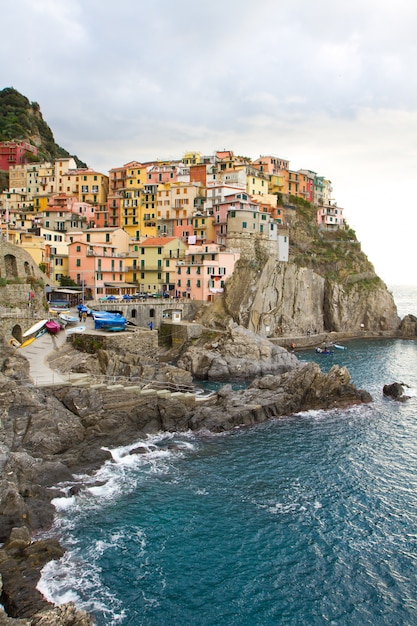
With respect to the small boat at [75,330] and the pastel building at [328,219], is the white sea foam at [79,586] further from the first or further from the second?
the pastel building at [328,219]

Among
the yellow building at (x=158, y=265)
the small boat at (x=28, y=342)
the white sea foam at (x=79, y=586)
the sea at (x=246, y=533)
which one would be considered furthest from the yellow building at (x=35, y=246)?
the white sea foam at (x=79, y=586)

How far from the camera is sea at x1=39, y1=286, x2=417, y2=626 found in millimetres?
19469

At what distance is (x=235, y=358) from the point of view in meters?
57.9

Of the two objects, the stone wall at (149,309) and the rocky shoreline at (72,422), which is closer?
the rocky shoreline at (72,422)

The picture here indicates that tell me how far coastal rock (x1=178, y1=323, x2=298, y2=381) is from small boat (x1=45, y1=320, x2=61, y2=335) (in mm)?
13983

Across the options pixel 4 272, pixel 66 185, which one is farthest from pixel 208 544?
pixel 66 185

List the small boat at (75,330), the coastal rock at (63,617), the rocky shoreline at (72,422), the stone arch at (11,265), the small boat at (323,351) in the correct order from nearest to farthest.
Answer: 1. the coastal rock at (63,617)
2. the rocky shoreline at (72,422)
3. the small boat at (75,330)
4. the stone arch at (11,265)
5. the small boat at (323,351)

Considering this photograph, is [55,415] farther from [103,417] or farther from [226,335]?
[226,335]

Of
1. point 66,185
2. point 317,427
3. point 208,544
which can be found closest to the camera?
point 208,544

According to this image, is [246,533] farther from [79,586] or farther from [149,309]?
[149,309]

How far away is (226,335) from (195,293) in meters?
14.2

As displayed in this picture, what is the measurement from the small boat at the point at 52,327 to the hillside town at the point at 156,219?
1968 centimetres

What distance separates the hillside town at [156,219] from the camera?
72750mm

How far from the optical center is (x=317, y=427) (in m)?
39.6
